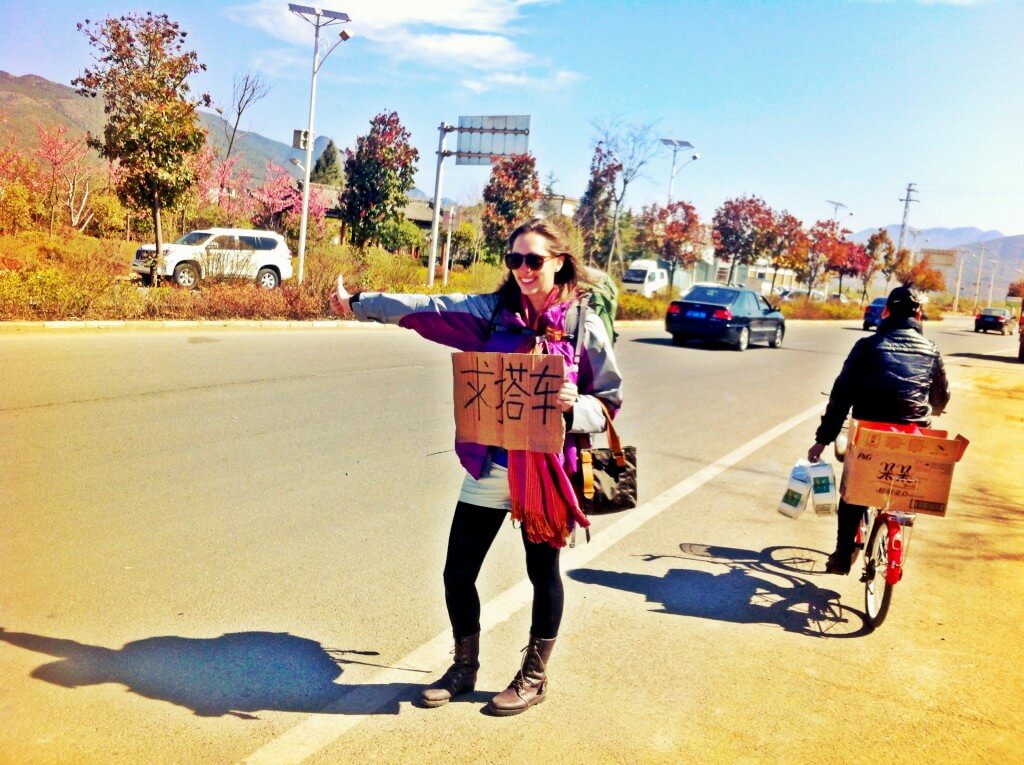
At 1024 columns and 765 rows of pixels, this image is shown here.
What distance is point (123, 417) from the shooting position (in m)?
8.50

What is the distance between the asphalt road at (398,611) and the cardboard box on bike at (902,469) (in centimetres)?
70

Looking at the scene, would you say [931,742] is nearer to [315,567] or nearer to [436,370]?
[315,567]

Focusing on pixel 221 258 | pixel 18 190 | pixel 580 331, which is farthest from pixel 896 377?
pixel 18 190

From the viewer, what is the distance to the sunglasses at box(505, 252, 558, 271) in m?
3.32

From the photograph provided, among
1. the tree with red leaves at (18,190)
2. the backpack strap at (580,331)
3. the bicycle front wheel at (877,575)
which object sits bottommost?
the bicycle front wheel at (877,575)

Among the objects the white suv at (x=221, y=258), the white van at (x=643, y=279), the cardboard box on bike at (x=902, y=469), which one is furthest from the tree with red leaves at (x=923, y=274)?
the cardboard box on bike at (x=902, y=469)

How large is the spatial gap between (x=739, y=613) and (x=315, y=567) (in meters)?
2.29

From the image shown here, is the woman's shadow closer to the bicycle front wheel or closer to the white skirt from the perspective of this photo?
the white skirt

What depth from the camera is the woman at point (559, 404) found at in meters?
3.32

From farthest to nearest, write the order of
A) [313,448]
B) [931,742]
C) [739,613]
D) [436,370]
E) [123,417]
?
[436,370] < [123,417] < [313,448] < [739,613] < [931,742]

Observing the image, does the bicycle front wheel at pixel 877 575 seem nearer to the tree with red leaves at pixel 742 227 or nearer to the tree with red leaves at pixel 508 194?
the tree with red leaves at pixel 508 194

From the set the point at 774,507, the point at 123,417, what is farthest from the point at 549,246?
the point at 123,417

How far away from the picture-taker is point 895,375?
511 cm

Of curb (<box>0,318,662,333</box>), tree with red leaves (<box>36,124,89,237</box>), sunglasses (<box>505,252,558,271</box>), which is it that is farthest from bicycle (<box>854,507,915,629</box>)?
tree with red leaves (<box>36,124,89,237</box>)
